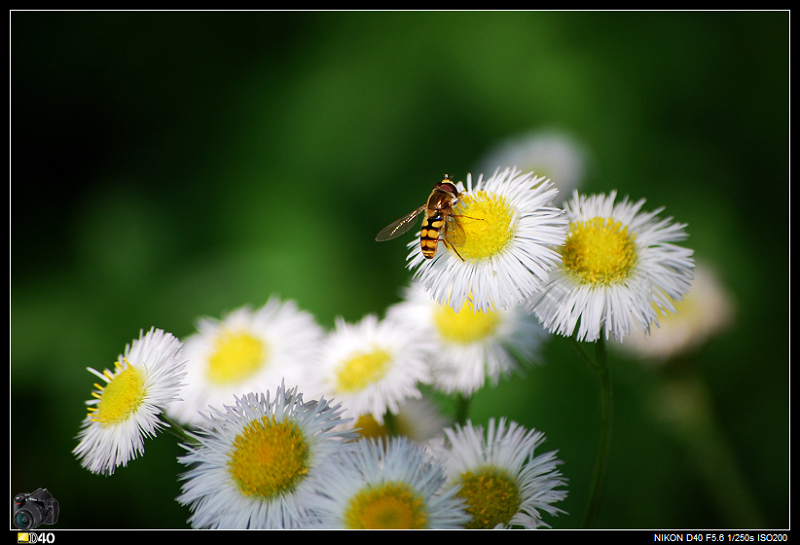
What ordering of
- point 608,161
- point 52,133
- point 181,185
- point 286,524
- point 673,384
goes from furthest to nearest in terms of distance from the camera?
point 181,185 < point 608,161 < point 52,133 < point 673,384 < point 286,524

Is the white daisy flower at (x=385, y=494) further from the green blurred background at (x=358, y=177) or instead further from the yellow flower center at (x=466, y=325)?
the green blurred background at (x=358, y=177)

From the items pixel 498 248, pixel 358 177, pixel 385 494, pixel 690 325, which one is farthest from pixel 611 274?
pixel 358 177

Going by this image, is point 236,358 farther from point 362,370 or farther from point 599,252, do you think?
point 599,252

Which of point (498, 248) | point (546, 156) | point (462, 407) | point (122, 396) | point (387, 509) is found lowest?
point (387, 509)

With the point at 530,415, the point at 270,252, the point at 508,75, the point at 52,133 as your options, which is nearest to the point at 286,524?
the point at 530,415

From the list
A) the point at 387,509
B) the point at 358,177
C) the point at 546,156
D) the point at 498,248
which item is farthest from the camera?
the point at 358,177

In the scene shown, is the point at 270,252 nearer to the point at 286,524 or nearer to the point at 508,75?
the point at 508,75

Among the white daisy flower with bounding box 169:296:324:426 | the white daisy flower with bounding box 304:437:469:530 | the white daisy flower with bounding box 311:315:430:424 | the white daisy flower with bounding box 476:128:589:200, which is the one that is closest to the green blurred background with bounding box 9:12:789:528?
the white daisy flower with bounding box 476:128:589:200
